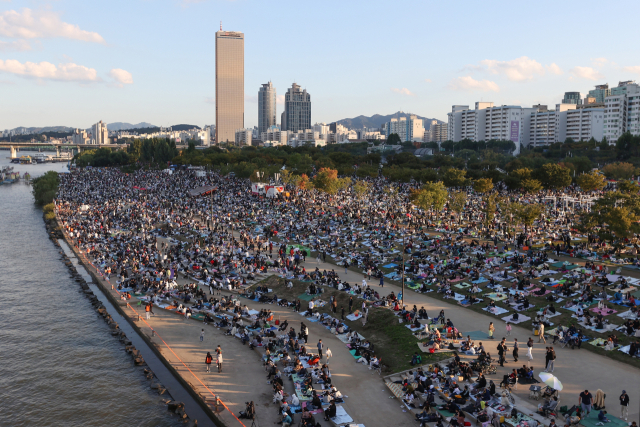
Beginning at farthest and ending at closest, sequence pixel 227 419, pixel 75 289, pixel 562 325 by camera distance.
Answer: pixel 75 289, pixel 562 325, pixel 227 419

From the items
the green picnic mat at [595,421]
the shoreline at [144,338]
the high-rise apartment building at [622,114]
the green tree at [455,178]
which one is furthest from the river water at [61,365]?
the high-rise apartment building at [622,114]

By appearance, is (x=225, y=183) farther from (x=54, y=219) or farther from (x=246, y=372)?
(x=246, y=372)

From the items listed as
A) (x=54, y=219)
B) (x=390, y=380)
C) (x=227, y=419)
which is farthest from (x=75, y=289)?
(x=54, y=219)

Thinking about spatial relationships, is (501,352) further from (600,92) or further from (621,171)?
(600,92)

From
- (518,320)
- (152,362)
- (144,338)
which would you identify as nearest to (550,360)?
(518,320)

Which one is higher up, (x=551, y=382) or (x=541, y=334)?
(x=551, y=382)

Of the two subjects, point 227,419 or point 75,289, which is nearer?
point 227,419
